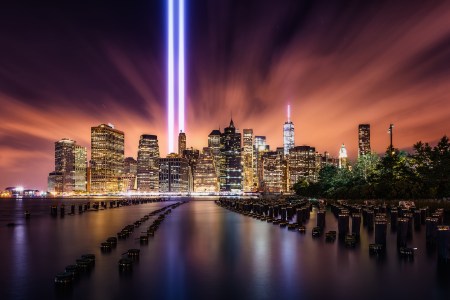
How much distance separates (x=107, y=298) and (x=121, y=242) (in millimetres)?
18315

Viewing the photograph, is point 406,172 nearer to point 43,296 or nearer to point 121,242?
point 121,242

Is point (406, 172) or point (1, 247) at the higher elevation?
point (406, 172)

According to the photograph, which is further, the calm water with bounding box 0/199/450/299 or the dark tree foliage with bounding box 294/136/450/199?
the dark tree foliage with bounding box 294/136/450/199

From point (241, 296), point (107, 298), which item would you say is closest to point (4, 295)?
point (107, 298)

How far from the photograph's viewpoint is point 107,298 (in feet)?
64.0

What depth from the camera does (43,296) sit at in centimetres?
2030

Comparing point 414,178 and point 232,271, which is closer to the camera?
point 232,271

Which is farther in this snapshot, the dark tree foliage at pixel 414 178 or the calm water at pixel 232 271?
the dark tree foliage at pixel 414 178

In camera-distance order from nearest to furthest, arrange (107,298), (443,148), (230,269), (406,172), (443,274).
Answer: (107,298) → (443,274) → (230,269) → (443,148) → (406,172)

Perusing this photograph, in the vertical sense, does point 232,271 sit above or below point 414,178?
below

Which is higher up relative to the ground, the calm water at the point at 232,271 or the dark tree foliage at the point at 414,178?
the dark tree foliage at the point at 414,178

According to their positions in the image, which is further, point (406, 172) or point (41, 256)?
point (406, 172)

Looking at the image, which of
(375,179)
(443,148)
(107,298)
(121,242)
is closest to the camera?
(107,298)

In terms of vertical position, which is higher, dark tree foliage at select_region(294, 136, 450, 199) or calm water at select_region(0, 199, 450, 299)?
dark tree foliage at select_region(294, 136, 450, 199)
